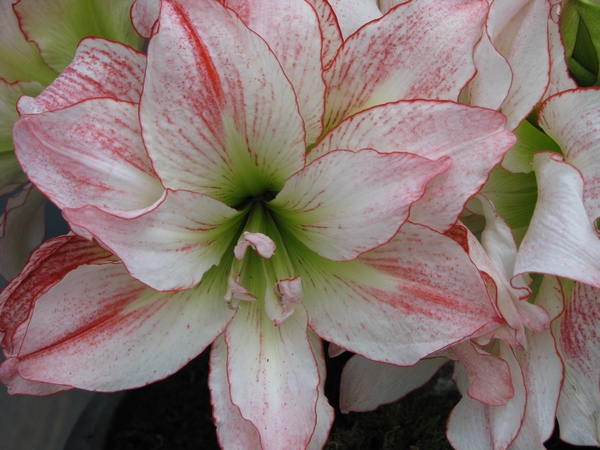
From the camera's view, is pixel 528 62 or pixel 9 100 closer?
pixel 528 62

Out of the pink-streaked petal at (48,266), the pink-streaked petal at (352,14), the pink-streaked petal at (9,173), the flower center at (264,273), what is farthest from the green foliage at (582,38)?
the pink-streaked petal at (9,173)

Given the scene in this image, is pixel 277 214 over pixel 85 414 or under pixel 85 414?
over

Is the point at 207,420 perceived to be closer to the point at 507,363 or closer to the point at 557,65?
the point at 507,363

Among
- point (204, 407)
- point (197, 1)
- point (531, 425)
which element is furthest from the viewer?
point (204, 407)

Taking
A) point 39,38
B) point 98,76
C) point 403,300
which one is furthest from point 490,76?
point 39,38

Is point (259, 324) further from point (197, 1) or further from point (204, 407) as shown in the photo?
point (204, 407)

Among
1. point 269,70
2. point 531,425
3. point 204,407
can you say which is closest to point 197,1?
point 269,70

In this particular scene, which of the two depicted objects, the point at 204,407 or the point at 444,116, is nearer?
the point at 444,116
